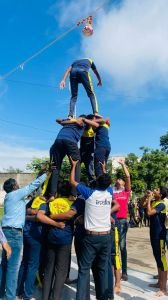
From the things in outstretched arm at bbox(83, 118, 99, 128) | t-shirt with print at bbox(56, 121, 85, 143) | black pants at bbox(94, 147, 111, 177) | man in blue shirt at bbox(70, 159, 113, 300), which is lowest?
man in blue shirt at bbox(70, 159, 113, 300)

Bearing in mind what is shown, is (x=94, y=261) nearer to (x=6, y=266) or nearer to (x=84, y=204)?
(x=84, y=204)

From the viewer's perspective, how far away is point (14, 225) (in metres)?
5.48

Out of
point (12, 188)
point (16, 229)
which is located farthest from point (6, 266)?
point (12, 188)

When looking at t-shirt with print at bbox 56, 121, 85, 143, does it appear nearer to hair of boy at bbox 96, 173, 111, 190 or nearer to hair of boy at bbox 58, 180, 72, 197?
hair of boy at bbox 58, 180, 72, 197

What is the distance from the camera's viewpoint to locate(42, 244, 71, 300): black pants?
5.17 metres

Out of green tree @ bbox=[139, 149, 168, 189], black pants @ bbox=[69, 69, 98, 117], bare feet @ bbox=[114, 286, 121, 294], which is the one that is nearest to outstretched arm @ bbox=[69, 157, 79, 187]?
black pants @ bbox=[69, 69, 98, 117]

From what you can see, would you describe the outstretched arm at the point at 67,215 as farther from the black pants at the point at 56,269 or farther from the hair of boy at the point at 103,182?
the hair of boy at the point at 103,182

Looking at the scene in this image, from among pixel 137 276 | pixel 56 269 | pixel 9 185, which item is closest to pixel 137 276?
pixel 137 276

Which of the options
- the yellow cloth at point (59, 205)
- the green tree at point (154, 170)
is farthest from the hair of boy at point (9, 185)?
the green tree at point (154, 170)

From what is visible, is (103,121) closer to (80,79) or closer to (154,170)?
(80,79)

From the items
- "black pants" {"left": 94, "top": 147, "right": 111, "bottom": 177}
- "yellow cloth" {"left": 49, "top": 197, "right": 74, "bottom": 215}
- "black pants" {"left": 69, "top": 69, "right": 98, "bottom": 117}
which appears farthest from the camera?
"black pants" {"left": 69, "top": 69, "right": 98, "bottom": 117}

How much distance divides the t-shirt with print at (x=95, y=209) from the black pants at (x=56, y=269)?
0.55m

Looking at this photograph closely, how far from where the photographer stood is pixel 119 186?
7.29 metres

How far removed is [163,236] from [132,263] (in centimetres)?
344
